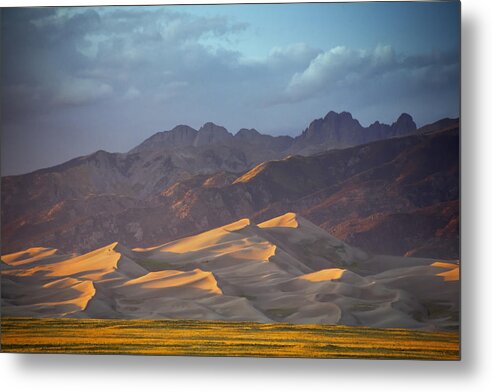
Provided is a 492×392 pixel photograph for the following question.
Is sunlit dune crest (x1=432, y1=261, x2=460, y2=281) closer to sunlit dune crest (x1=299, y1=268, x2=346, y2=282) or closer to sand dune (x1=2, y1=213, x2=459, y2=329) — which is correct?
sand dune (x1=2, y1=213, x2=459, y2=329)

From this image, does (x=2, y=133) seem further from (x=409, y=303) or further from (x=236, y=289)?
(x=409, y=303)

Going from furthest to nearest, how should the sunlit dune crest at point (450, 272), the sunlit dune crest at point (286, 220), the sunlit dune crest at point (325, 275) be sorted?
1. the sunlit dune crest at point (286, 220)
2. the sunlit dune crest at point (325, 275)
3. the sunlit dune crest at point (450, 272)

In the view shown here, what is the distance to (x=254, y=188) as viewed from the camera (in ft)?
21.6

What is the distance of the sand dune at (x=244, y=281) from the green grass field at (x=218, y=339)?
0.20 feet

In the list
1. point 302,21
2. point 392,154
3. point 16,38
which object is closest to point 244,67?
point 302,21

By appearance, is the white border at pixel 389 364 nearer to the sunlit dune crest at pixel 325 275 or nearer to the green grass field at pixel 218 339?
the green grass field at pixel 218 339

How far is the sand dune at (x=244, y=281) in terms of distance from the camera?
6.32 meters

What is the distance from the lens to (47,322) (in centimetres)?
655

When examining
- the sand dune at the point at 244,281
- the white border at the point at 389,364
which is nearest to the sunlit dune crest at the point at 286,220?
the sand dune at the point at 244,281

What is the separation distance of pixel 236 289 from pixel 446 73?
1986 mm

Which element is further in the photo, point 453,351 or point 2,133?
point 2,133

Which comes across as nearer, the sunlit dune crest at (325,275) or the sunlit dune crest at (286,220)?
the sunlit dune crest at (325,275)

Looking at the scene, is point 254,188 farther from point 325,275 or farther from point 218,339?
point 218,339

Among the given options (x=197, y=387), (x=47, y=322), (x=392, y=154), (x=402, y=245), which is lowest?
(x=197, y=387)
